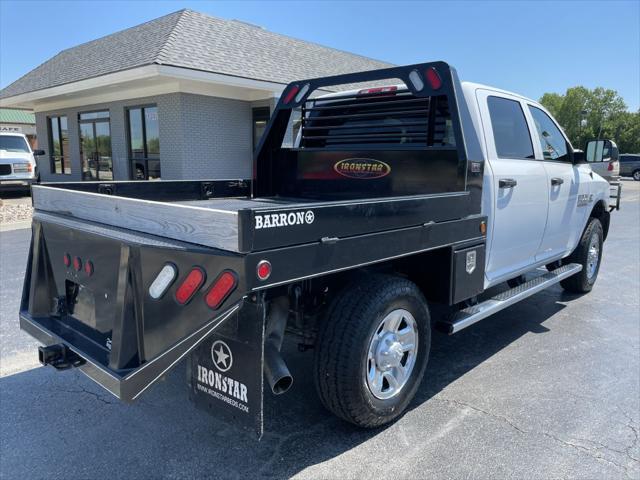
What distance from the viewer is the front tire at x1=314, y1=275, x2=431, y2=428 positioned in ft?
9.25

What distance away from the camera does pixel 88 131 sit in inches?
765

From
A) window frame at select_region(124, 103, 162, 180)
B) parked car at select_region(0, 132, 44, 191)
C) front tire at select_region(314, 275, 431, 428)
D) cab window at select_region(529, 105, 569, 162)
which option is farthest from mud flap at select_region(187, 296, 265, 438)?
parked car at select_region(0, 132, 44, 191)

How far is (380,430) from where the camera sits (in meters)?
3.16

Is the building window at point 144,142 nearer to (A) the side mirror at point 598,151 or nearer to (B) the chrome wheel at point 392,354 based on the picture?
A: (A) the side mirror at point 598,151

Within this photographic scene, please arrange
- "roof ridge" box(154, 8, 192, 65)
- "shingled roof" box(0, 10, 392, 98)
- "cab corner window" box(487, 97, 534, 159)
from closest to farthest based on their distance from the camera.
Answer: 1. "cab corner window" box(487, 97, 534, 159)
2. "roof ridge" box(154, 8, 192, 65)
3. "shingled roof" box(0, 10, 392, 98)

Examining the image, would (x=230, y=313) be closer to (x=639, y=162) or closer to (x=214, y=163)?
(x=214, y=163)

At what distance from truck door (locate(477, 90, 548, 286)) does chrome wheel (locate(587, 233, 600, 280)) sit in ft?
5.27

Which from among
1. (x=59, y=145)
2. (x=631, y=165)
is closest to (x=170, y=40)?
(x=59, y=145)

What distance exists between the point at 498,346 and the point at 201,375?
Result: 2937 mm

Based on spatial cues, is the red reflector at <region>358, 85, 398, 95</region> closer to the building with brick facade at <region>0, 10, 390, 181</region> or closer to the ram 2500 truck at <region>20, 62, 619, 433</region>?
the ram 2500 truck at <region>20, 62, 619, 433</region>

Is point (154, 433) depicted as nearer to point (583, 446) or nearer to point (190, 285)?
point (190, 285)

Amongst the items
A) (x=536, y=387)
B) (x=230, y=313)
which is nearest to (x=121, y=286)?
(x=230, y=313)

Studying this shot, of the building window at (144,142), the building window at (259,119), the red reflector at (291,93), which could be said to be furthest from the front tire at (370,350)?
the building window at (144,142)

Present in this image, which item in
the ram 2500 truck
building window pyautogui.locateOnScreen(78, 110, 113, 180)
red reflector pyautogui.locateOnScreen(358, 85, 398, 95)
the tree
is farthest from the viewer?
the tree
